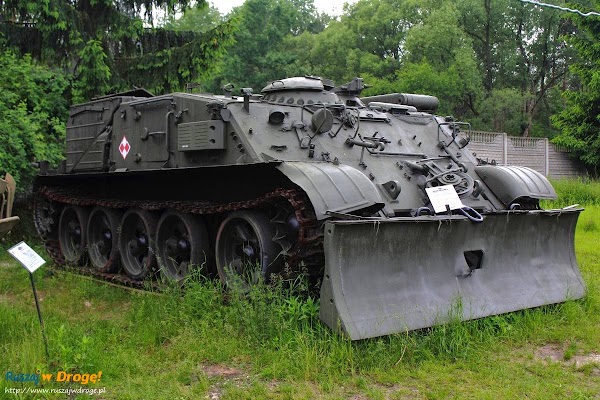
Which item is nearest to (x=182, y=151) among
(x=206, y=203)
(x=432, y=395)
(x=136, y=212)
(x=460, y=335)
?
(x=206, y=203)

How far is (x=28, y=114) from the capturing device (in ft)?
40.2

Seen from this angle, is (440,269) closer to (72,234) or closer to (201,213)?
(201,213)

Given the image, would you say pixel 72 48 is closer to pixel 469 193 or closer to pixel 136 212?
pixel 136 212

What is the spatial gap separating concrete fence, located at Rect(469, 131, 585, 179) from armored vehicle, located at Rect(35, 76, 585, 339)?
10063mm

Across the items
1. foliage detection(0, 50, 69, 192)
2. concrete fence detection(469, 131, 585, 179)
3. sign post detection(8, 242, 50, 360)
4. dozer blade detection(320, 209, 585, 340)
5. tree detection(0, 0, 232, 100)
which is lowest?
dozer blade detection(320, 209, 585, 340)

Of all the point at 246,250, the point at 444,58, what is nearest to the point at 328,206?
the point at 246,250

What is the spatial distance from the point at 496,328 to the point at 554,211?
1756mm

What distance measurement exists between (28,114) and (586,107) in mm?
17072

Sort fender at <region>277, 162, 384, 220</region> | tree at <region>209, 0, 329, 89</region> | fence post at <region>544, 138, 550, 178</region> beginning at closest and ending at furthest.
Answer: fender at <region>277, 162, 384, 220</region>
fence post at <region>544, 138, 550, 178</region>
tree at <region>209, 0, 329, 89</region>

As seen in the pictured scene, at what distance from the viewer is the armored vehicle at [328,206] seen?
19.0 ft

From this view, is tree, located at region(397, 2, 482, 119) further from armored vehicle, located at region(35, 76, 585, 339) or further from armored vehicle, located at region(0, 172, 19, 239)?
armored vehicle, located at region(0, 172, 19, 239)

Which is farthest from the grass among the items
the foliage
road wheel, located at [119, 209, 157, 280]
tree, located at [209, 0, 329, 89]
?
tree, located at [209, 0, 329, 89]

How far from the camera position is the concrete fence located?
18969 millimetres

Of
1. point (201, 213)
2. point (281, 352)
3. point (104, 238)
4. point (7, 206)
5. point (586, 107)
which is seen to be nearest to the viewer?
point (281, 352)
